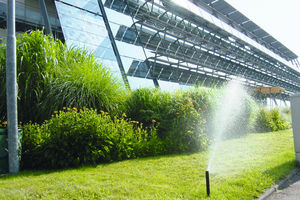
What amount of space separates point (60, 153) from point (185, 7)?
15719 mm

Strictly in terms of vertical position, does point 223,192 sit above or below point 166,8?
below

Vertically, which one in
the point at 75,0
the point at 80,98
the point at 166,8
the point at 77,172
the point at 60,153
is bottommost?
the point at 77,172

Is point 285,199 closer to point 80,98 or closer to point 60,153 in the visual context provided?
point 60,153

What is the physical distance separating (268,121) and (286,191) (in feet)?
30.3

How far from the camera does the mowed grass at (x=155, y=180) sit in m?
3.24

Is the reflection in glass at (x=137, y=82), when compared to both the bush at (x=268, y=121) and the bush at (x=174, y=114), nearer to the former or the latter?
the bush at (x=174, y=114)

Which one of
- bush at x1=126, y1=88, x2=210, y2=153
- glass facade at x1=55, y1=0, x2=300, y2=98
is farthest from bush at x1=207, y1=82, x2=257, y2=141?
glass facade at x1=55, y1=0, x2=300, y2=98

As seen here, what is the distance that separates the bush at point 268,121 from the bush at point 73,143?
8.18 m

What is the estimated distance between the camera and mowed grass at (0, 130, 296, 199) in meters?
3.24

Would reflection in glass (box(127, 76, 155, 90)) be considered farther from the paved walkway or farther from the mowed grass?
the paved walkway

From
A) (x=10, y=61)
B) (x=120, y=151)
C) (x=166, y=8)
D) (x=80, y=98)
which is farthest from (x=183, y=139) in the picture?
(x=166, y=8)

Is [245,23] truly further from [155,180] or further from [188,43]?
[155,180]

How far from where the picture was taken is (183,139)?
6.94 meters

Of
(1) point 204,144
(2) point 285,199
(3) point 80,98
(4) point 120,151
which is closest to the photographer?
(2) point 285,199
